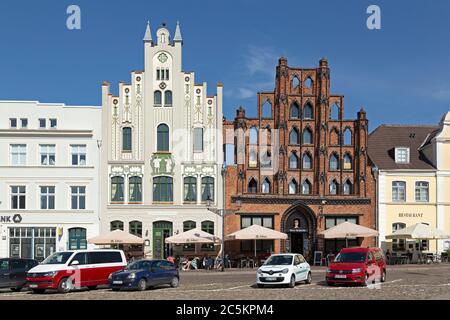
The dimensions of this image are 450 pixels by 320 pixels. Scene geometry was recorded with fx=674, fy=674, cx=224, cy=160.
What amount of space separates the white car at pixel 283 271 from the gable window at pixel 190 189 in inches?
826

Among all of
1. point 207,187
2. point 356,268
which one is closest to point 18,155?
point 207,187

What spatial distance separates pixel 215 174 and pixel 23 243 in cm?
1501

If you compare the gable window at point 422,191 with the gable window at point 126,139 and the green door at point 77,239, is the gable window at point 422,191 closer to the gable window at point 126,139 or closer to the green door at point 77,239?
the gable window at point 126,139

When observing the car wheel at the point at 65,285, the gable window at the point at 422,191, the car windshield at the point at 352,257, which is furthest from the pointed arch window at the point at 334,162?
the car wheel at the point at 65,285

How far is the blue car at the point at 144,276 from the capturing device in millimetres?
27641

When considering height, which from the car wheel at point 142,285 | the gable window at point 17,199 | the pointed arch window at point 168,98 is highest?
the pointed arch window at point 168,98

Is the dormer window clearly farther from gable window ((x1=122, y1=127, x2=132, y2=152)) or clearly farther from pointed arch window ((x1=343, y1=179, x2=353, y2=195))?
gable window ((x1=122, y1=127, x2=132, y2=152))

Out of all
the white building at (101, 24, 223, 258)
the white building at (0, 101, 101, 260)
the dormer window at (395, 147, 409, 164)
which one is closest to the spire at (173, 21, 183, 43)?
the white building at (101, 24, 223, 258)

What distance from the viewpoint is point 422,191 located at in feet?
176

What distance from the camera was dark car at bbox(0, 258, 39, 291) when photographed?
2989cm

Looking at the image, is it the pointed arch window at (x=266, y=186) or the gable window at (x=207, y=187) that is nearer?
the gable window at (x=207, y=187)

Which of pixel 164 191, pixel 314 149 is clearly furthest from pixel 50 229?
pixel 314 149

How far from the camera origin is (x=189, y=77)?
51562mm

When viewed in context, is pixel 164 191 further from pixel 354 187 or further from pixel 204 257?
pixel 354 187
